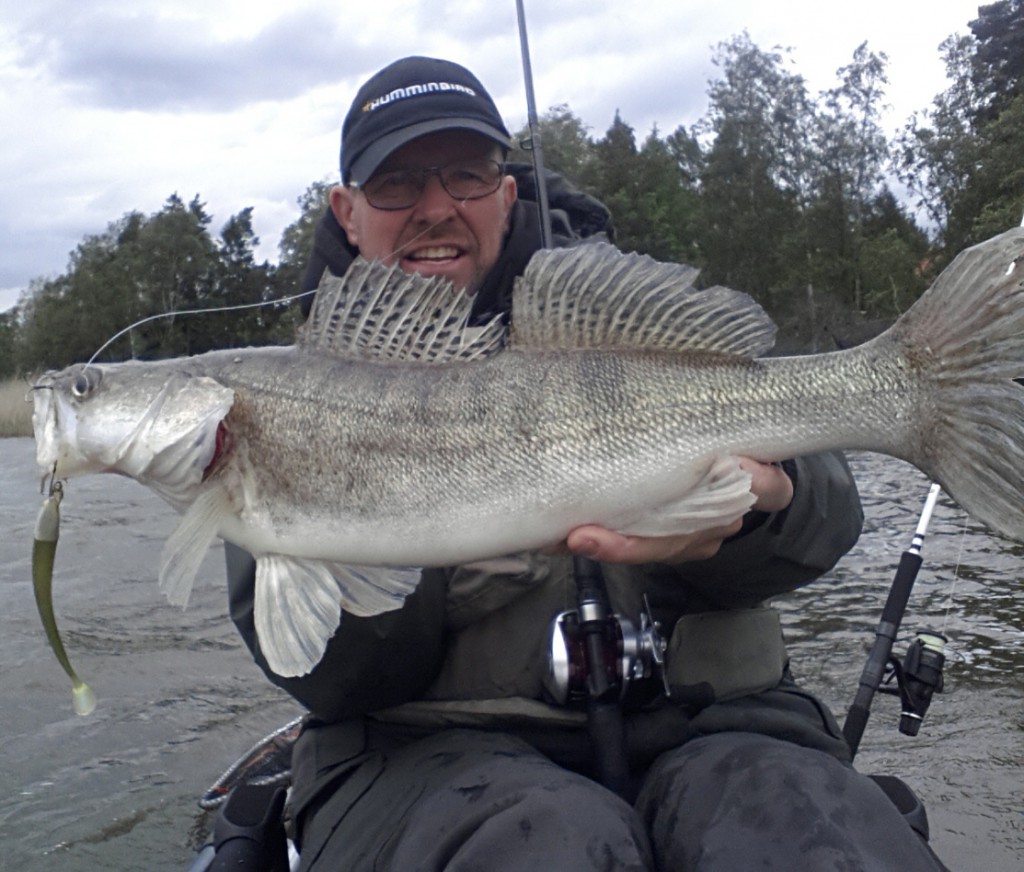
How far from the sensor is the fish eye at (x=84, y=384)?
7.95 feet

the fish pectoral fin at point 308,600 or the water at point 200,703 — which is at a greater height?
the fish pectoral fin at point 308,600

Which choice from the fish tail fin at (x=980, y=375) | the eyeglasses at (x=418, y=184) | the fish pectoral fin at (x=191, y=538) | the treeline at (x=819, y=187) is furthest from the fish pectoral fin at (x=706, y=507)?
the treeline at (x=819, y=187)

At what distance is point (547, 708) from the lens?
2713mm

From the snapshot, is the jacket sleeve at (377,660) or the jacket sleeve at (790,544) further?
the jacket sleeve at (790,544)

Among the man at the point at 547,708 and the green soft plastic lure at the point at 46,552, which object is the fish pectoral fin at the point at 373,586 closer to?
the man at the point at 547,708

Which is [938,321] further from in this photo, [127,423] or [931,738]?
[931,738]

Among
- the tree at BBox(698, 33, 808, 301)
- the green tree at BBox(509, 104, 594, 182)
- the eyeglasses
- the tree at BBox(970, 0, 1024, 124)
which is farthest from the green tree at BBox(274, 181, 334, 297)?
the tree at BBox(970, 0, 1024, 124)

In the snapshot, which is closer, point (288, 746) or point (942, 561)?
point (288, 746)

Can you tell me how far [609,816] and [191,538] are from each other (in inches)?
45.9

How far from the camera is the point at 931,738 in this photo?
→ 445 cm

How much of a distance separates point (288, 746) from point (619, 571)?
1.60 metres

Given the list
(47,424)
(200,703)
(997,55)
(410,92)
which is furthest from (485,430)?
(997,55)

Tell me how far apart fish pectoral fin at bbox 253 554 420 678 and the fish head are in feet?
1.01

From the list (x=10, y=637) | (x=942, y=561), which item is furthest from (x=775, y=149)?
(x=10, y=637)
